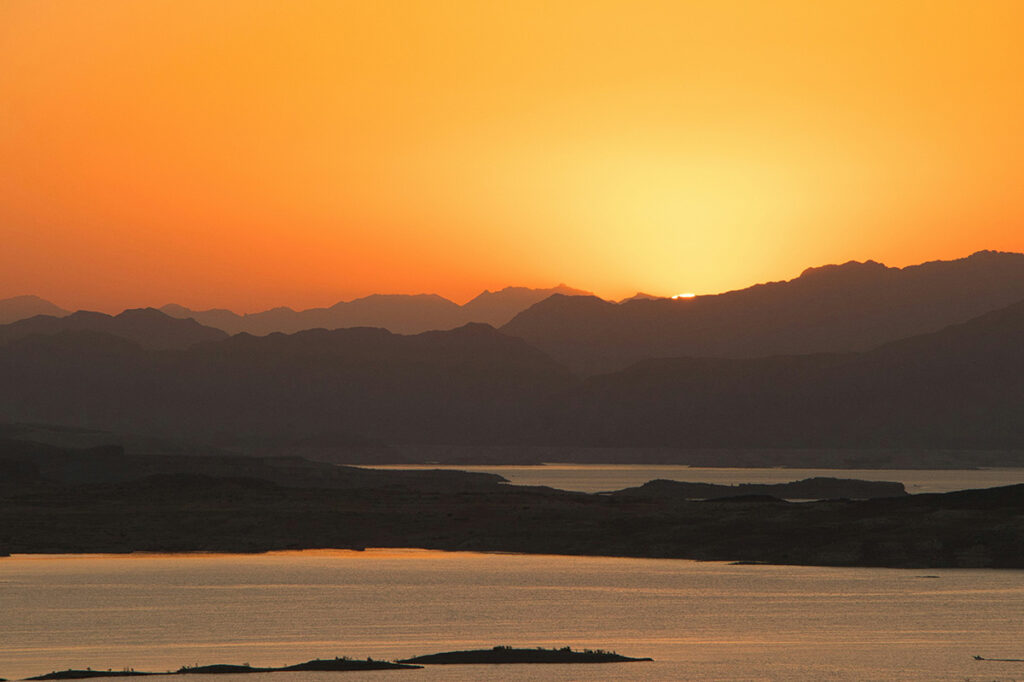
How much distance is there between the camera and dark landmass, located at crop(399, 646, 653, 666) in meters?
43.0

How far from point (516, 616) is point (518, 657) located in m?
14.3

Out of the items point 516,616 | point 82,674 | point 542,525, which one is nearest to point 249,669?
point 82,674

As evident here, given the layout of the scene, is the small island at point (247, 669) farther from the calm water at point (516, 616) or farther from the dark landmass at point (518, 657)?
the dark landmass at point (518, 657)

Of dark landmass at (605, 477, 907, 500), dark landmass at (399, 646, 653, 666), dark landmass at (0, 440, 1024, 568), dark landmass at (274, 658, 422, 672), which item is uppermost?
dark landmass at (605, 477, 907, 500)

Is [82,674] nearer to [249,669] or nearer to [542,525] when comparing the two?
[249,669]

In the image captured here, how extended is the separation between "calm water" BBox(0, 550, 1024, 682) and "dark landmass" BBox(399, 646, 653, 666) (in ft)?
3.40

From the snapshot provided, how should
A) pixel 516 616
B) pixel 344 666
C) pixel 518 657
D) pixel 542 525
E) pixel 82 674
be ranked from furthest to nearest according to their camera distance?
1. pixel 542 525
2. pixel 516 616
3. pixel 518 657
4. pixel 344 666
5. pixel 82 674

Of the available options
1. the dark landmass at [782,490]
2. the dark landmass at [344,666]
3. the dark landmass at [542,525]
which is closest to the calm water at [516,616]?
the dark landmass at [344,666]

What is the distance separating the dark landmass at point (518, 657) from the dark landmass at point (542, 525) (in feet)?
139

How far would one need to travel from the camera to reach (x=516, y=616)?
57688mm

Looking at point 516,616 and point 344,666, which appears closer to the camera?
point 344,666

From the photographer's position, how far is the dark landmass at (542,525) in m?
86.2

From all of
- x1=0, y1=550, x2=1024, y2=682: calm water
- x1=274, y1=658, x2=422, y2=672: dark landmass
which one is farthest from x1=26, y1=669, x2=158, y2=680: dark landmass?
x1=274, y1=658, x2=422, y2=672: dark landmass

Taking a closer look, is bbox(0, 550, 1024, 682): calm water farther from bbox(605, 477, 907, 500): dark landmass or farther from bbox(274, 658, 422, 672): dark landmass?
bbox(605, 477, 907, 500): dark landmass
